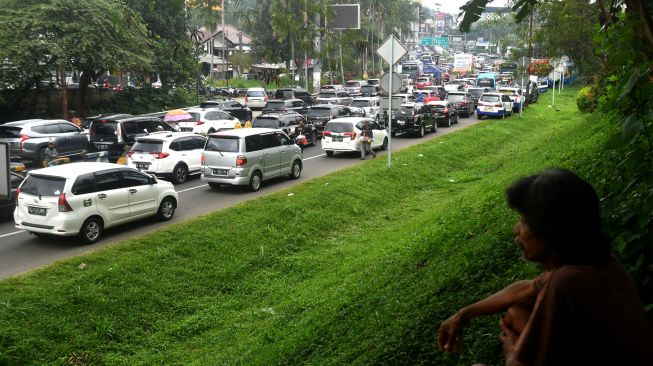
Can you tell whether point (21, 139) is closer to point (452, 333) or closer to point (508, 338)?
point (452, 333)

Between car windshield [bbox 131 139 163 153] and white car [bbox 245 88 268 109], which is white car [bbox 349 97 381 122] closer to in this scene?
white car [bbox 245 88 268 109]

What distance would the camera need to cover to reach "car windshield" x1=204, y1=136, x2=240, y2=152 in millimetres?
18875

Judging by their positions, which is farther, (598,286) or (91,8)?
(91,8)

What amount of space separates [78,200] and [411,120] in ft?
71.0

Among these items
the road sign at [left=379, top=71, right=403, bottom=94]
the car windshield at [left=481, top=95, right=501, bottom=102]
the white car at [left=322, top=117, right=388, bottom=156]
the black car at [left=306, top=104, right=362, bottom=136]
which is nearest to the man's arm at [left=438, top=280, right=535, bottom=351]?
the road sign at [left=379, top=71, right=403, bottom=94]

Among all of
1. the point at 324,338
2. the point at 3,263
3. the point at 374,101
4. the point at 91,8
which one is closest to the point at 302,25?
the point at 374,101

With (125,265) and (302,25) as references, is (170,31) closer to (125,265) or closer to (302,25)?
(302,25)

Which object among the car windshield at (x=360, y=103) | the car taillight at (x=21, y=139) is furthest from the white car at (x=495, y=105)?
the car taillight at (x=21, y=139)

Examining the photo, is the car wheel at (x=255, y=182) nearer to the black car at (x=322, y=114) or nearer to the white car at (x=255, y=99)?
the black car at (x=322, y=114)

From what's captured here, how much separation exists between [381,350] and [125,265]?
285 inches

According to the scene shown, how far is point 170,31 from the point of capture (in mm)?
Answer: 44656

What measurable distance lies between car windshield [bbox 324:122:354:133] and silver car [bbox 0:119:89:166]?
31.8 feet

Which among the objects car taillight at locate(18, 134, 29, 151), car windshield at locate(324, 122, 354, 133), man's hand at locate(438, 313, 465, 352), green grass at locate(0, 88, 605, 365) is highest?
man's hand at locate(438, 313, 465, 352)

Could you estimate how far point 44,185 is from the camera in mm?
13094
